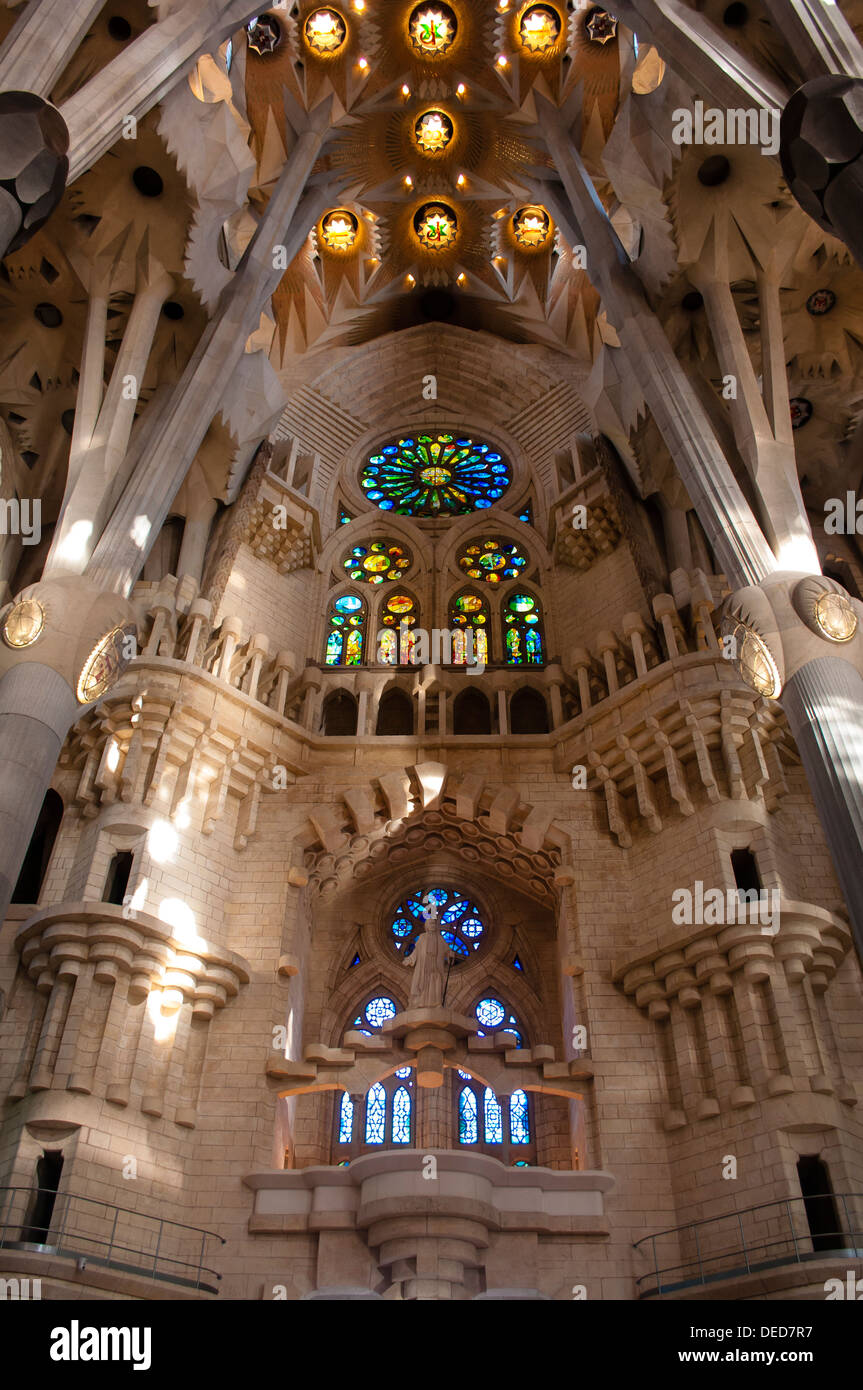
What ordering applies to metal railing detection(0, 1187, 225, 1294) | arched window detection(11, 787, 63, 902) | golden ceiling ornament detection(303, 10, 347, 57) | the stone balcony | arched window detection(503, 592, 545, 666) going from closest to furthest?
1. metal railing detection(0, 1187, 225, 1294)
2. the stone balcony
3. arched window detection(11, 787, 63, 902)
4. arched window detection(503, 592, 545, 666)
5. golden ceiling ornament detection(303, 10, 347, 57)

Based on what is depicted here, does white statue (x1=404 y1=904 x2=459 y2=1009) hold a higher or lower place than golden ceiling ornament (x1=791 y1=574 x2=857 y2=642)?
lower

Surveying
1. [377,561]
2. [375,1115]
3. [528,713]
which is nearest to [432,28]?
[377,561]

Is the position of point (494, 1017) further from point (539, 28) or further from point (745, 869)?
point (539, 28)

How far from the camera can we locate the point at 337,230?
2133 cm

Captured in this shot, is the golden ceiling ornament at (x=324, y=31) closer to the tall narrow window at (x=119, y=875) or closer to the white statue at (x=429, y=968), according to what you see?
the tall narrow window at (x=119, y=875)

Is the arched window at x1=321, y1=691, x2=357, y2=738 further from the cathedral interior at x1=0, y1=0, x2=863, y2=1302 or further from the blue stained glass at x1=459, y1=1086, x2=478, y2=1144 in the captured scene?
the blue stained glass at x1=459, y1=1086, x2=478, y2=1144

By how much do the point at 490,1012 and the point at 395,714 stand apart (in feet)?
15.7

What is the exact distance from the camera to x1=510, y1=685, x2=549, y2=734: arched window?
16.5m

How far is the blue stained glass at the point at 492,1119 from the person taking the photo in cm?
1369

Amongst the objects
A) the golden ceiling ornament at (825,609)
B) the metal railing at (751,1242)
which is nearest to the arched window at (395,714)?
the golden ceiling ornament at (825,609)

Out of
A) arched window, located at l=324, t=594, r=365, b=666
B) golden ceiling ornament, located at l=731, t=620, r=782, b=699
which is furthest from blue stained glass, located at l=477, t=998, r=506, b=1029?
golden ceiling ornament, located at l=731, t=620, r=782, b=699

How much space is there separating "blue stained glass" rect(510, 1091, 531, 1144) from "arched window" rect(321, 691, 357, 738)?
592cm

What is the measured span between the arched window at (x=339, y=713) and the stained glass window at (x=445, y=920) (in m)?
2.80
